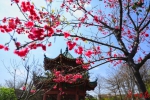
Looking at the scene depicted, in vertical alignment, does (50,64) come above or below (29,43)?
above

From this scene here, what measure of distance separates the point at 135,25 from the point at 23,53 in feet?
12.5

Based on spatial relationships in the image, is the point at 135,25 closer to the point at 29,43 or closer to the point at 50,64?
the point at 29,43

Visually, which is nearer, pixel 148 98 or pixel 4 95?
pixel 148 98

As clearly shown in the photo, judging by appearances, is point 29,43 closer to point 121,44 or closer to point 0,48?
point 0,48

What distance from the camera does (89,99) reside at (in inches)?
1165

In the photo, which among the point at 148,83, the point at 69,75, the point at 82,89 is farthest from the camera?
the point at 148,83

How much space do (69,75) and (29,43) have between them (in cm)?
382

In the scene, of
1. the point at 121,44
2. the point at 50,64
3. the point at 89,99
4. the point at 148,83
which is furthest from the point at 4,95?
the point at 148,83

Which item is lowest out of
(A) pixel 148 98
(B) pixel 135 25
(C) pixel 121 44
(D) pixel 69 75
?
(A) pixel 148 98

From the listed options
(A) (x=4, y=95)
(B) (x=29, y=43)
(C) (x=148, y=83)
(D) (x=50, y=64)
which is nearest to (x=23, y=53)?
(B) (x=29, y=43)

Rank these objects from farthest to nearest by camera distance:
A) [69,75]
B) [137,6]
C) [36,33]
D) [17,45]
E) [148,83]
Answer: [148,83] < [69,75] < [137,6] < [36,33] < [17,45]

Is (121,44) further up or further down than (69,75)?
further up

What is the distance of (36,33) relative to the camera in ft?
14.1

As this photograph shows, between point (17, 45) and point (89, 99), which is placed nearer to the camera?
point (17, 45)
